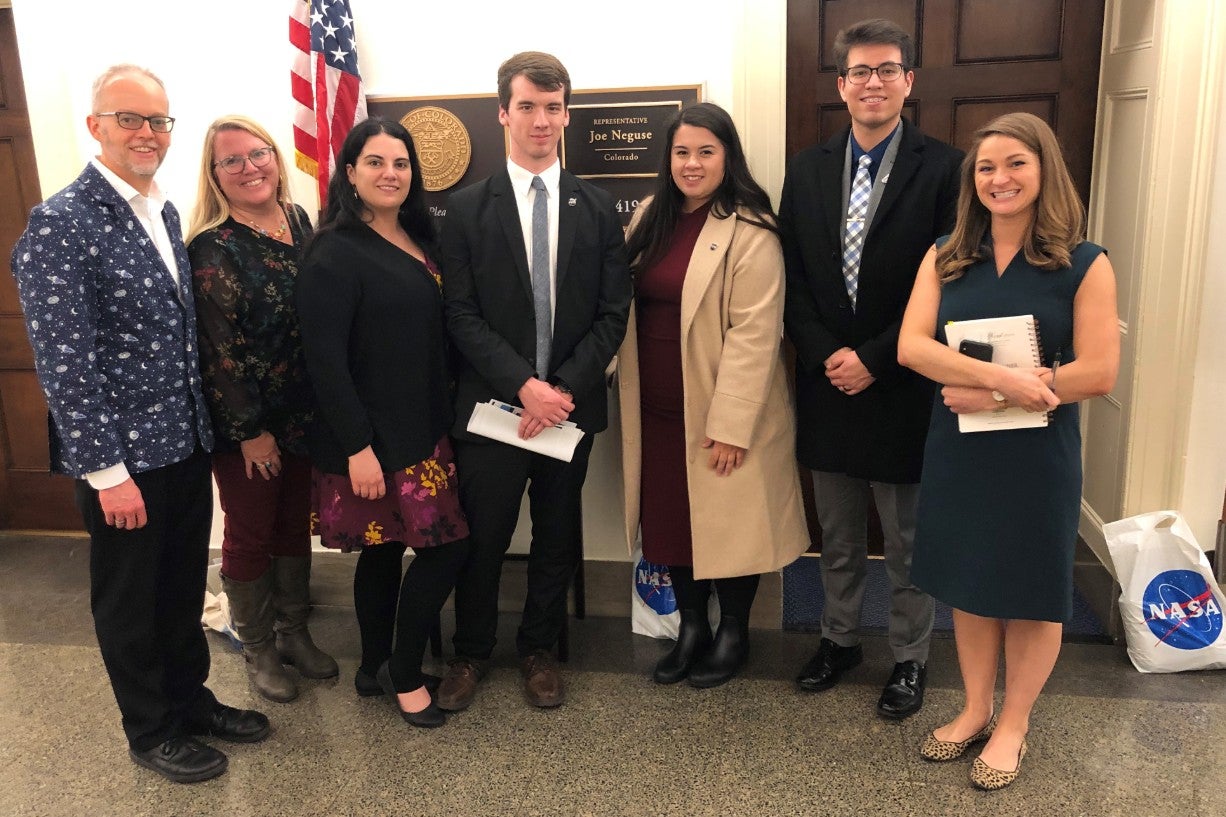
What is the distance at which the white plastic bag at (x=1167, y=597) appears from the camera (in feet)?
9.10

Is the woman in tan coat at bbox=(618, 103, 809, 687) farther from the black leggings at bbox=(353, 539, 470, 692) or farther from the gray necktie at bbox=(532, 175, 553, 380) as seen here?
the black leggings at bbox=(353, 539, 470, 692)

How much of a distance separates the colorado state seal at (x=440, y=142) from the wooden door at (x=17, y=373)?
6.13ft

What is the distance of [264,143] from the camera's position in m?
2.52

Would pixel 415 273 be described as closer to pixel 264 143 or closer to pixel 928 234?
pixel 264 143

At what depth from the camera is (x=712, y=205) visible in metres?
2.61

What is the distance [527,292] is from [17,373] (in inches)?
108

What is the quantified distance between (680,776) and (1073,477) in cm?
117

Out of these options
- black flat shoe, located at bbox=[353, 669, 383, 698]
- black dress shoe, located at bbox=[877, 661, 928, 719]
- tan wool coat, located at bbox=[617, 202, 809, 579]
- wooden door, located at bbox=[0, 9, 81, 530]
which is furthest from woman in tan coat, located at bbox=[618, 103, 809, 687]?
wooden door, located at bbox=[0, 9, 81, 530]

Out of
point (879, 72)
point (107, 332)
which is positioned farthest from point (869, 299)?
point (107, 332)

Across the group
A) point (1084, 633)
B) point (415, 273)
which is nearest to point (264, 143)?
point (415, 273)

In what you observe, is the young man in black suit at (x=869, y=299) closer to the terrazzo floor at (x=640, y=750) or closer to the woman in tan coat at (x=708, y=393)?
the woman in tan coat at (x=708, y=393)

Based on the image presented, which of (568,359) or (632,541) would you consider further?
(632,541)

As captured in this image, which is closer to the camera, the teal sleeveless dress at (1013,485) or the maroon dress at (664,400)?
the teal sleeveless dress at (1013,485)

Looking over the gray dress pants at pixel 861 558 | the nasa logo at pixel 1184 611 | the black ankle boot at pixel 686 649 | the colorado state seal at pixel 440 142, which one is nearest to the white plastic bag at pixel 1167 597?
the nasa logo at pixel 1184 611
